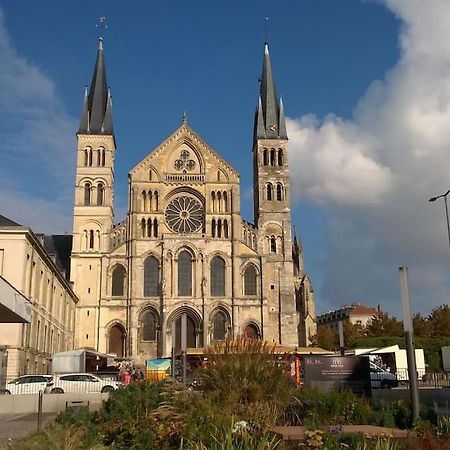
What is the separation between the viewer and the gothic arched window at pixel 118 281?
55938 mm

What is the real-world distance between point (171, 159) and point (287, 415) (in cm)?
4875

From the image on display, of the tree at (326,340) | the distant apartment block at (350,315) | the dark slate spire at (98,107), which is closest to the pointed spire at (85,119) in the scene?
the dark slate spire at (98,107)

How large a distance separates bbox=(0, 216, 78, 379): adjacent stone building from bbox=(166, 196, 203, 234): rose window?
11368 mm

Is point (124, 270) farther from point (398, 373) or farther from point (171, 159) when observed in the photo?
point (398, 373)

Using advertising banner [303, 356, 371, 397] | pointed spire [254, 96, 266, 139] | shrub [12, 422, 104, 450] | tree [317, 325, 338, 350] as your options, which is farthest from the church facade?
shrub [12, 422, 104, 450]

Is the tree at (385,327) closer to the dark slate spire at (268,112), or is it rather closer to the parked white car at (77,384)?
the dark slate spire at (268,112)

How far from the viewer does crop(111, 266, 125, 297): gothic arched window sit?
5594cm

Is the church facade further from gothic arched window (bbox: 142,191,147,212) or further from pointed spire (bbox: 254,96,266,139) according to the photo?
pointed spire (bbox: 254,96,266,139)

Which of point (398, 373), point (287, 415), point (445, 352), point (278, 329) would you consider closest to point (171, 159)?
point (278, 329)

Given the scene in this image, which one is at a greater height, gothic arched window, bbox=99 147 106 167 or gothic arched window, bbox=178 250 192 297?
gothic arched window, bbox=99 147 106 167

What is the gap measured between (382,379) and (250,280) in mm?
23094

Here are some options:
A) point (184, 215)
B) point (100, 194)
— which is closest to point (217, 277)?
point (184, 215)

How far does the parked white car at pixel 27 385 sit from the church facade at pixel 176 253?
22465mm

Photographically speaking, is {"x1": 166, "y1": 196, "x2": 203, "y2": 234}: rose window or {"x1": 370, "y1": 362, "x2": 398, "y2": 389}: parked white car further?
{"x1": 166, "y1": 196, "x2": 203, "y2": 234}: rose window
